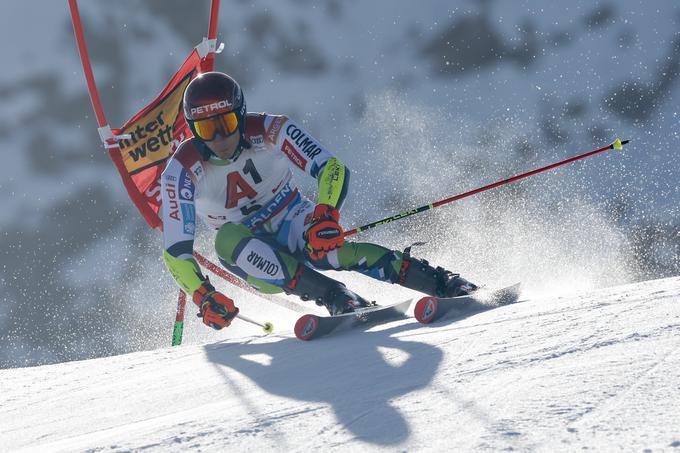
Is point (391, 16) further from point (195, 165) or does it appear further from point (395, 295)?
point (195, 165)

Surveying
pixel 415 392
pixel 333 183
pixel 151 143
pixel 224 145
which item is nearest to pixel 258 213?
pixel 224 145

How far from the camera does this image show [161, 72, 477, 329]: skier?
5.09m

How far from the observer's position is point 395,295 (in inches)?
324

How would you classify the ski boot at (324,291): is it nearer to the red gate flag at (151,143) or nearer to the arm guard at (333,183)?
the arm guard at (333,183)

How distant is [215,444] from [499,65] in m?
25.1

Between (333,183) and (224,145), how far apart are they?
75 centimetres

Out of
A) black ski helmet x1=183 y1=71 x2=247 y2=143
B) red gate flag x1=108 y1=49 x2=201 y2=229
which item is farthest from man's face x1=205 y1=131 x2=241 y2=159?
red gate flag x1=108 y1=49 x2=201 y2=229

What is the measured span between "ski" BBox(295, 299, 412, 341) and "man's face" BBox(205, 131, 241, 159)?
1.22m

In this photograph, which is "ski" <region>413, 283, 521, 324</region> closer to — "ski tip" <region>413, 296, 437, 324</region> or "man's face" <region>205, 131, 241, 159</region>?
"ski tip" <region>413, 296, 437, 324</region>

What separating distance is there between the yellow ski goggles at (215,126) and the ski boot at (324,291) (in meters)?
Answer: 1.00

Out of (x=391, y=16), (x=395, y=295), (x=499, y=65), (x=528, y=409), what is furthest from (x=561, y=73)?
(x=528, y=409)

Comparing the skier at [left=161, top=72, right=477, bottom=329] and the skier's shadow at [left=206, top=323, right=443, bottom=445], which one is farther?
the skier at [left=161, top=72, right=477, bottom=329]

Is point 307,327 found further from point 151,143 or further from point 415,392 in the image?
point 151,143

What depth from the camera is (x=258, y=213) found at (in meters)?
5.75
